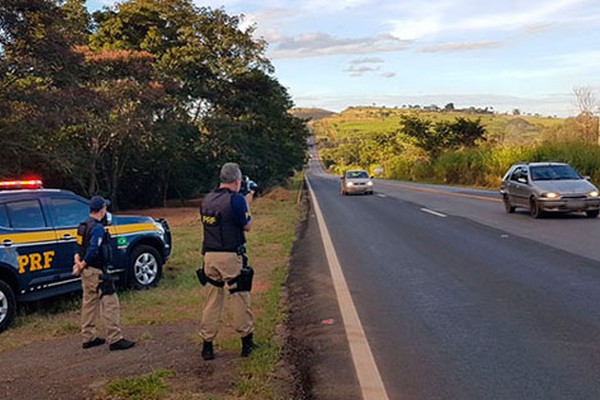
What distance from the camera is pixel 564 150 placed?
35.6 meters

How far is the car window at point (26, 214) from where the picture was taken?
7.83 m

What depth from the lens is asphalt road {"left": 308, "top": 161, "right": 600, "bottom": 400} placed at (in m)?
5.17

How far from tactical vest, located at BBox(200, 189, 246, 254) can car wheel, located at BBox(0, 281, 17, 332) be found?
296 cm

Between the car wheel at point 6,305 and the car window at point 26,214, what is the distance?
0.78m

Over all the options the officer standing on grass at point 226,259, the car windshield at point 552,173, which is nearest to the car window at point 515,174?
the car windshield at point 552,173

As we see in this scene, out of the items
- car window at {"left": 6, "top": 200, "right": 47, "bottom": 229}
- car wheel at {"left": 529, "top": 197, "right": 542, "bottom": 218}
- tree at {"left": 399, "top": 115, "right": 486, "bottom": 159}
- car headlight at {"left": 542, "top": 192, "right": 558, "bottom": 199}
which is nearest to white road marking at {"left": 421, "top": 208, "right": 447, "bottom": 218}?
car wheel at {"left": 529, "top": 197, "right": 542, "bottom": 218}

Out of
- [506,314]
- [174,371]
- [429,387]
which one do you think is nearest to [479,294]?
[506,314]

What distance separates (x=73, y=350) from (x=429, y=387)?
3553 millimetres

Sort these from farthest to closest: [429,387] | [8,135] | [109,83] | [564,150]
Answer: [564,150]
[109,83]
[8,135]
[429,387]

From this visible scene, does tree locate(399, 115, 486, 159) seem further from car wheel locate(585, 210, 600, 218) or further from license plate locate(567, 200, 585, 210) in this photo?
license plate locate(567, 200, 585, 210)

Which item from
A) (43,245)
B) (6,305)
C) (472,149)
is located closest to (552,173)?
(43,245)

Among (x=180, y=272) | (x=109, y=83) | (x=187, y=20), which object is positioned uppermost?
(x=187, y=20)

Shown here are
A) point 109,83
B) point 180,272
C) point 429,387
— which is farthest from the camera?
point 109,83

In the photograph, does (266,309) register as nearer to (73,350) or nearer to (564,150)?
(73,350)
